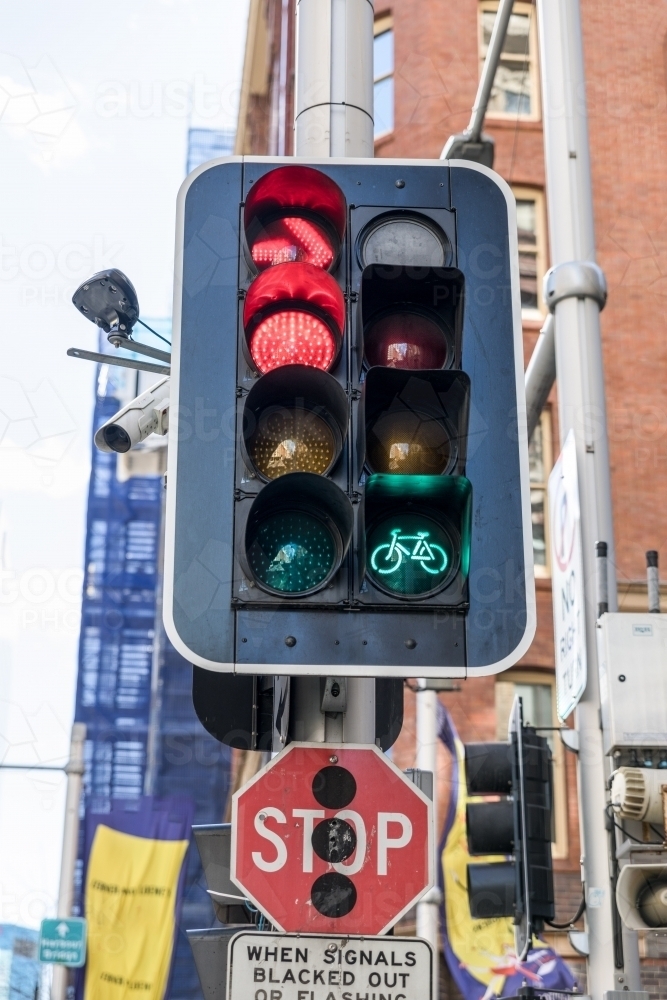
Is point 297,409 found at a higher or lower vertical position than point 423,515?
higher

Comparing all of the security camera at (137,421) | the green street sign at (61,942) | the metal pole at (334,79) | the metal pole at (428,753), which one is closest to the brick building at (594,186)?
the metal pole at (428,753)

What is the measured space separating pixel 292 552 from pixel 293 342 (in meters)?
0.56

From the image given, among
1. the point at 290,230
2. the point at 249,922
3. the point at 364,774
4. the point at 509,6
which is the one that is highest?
the point at 509,6

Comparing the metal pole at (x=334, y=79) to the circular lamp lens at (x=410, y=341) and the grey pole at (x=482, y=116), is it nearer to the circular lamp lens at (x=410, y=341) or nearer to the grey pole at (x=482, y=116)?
the circular lamp lens at (x=410, y=341)

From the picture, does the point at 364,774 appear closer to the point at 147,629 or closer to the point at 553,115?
the point at 553,115

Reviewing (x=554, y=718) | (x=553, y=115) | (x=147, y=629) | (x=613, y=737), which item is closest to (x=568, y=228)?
(x=553, y=115)

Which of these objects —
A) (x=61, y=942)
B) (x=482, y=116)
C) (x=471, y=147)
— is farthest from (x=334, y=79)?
(x=61, y=942)

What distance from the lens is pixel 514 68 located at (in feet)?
70.1

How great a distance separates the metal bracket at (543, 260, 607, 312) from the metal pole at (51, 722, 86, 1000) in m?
15.2

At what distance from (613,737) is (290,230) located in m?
2.57

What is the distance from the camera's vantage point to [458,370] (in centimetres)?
308

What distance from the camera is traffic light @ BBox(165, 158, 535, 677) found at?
310 cm

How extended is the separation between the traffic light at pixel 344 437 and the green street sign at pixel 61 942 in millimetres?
16999

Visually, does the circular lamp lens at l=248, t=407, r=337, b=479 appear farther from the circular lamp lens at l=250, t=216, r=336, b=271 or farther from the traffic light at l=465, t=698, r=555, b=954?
the traffic light at l=465, t=698, r=555, b=954
